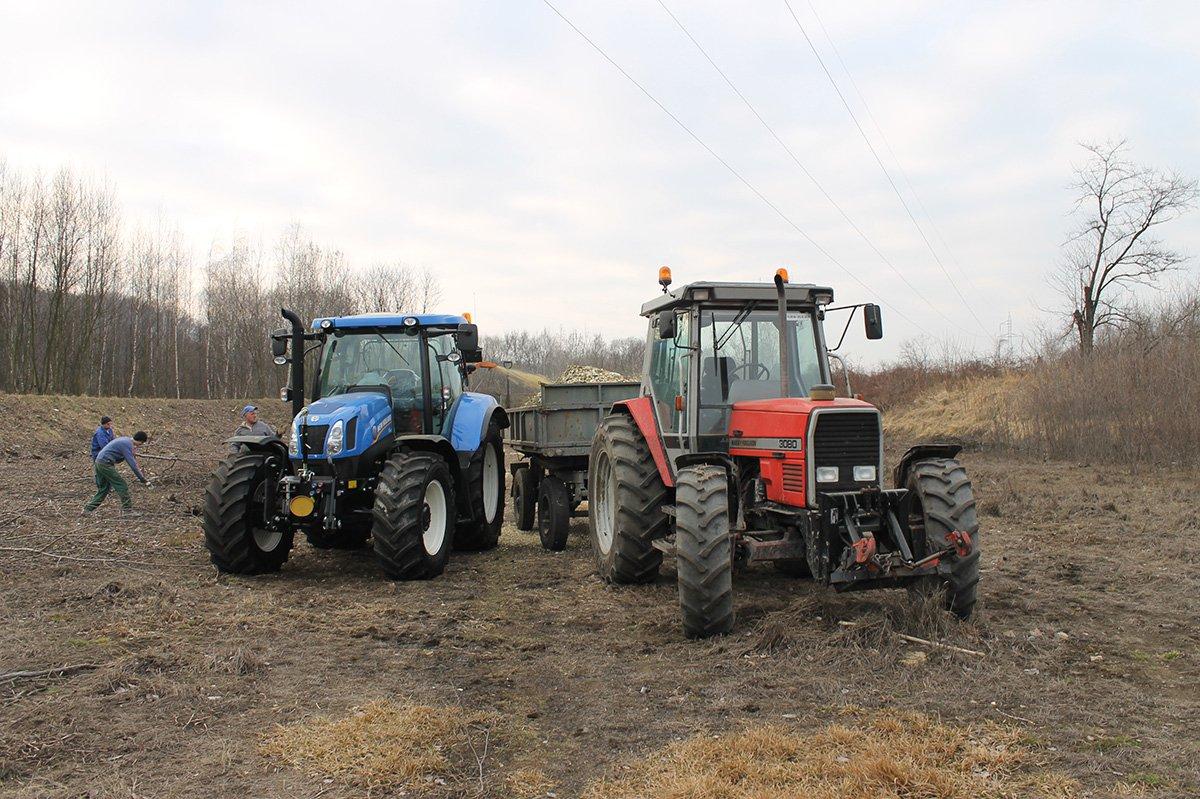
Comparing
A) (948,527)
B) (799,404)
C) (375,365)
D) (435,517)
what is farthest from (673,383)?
(375,365)

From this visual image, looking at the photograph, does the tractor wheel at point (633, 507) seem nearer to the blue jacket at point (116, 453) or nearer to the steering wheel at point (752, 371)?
the steering wheel at point (752, 371)

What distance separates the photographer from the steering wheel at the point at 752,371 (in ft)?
23.5

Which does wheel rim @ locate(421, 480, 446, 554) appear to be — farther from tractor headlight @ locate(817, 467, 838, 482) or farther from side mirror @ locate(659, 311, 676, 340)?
tractor headlight @ locate(817, 467, 838, 482)

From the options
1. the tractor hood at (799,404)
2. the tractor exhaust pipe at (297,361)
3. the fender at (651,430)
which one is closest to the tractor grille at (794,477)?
the tractor hood at (799,404)

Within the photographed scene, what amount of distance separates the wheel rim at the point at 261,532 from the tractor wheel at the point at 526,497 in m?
3.89

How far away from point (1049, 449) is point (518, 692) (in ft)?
56.3

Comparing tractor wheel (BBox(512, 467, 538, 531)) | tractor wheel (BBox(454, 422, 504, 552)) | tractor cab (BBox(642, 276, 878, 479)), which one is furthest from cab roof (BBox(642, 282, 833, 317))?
tractor wheel (BBox(512, 467, 538, 531))

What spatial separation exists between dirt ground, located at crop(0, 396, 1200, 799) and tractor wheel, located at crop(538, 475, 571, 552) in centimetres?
68

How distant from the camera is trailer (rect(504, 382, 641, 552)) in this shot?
34.0 feet

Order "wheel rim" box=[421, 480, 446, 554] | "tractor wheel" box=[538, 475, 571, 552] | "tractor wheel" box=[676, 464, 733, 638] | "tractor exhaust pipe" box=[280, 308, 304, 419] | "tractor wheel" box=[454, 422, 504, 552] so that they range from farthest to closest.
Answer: "tractor wheel" box=[538, 475, 571, 552] < "tractor wheel" box=[454, 422, 504, 552] < "tractor exhaust pipe" box=[280, 308, 304, 419] < "wheel rim" box=[421, 480, 446, 554] < "tractor wheel" box=[676, 464, 733, 638]

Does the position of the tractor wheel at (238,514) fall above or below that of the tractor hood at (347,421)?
below

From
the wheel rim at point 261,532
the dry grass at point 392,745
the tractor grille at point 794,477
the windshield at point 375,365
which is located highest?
the windshield at point 375,365

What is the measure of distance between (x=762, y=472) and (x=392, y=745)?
3.39 m

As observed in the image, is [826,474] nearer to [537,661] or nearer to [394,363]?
[537,661]
